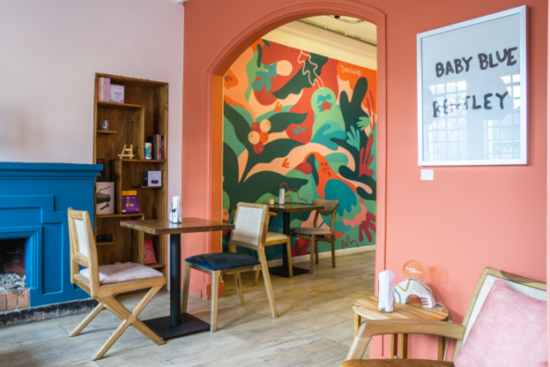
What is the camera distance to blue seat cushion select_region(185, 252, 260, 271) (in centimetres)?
336

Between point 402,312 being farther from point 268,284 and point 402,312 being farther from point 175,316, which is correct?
point 175,316

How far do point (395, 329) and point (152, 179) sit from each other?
3343mm

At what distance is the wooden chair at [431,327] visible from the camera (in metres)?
1.73

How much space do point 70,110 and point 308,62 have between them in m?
3.58

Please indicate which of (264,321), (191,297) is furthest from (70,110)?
(264,321)

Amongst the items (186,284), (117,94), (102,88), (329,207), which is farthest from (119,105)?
(329,207)

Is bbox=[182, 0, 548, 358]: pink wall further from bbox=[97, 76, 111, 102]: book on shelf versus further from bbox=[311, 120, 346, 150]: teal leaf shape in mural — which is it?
bbox=[311, 120, 346, 150]: teal leaf shape in mural

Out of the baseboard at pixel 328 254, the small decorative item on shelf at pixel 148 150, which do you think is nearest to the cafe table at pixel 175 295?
the small decorative item on shelf at pixel 148 150

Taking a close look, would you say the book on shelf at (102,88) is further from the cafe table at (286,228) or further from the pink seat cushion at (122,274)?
the cafe table at (286,228)

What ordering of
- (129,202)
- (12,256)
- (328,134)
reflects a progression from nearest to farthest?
(12,256) < (129,202) < (328,134)

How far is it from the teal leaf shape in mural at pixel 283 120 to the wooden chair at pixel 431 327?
14.1 ft

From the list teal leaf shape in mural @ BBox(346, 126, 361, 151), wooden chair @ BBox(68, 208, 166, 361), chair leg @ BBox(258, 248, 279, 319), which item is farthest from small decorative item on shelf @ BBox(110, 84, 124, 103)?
teal leaf shape in mural @ BBox(346, 126, 361, 151)

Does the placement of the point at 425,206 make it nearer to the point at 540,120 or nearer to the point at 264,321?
the point at 540,120

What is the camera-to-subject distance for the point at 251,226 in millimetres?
3816
